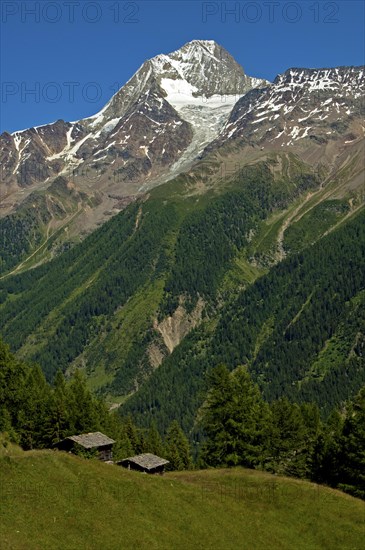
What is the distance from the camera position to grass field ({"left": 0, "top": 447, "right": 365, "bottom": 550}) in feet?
212

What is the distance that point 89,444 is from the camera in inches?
3511

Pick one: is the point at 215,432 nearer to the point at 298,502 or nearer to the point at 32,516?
the point at 298,502

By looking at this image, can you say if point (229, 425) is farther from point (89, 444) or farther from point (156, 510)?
point (156, 510)

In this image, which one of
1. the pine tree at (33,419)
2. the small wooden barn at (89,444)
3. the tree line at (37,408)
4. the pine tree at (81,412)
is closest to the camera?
the small wooden barn at (89,444)

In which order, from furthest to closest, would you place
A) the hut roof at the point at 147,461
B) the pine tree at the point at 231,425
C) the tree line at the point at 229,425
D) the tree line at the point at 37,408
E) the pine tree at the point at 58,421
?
the pine tree at the point at 58,421, the tree line at the point at 37,408, the pine tree at the point at 231,425, the tree line at the point at 229,425, the hut roof at the point at 147,461

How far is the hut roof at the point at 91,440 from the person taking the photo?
88.8m

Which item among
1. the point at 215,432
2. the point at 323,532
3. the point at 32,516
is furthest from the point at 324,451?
the point at 32,516

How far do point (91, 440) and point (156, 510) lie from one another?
2181 cm

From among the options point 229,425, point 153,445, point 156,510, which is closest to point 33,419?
point 229,425

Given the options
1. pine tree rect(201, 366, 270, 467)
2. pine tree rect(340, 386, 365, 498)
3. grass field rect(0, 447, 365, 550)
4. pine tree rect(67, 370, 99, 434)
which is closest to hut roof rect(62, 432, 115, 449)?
pine tree rect(67, 370, 99, 434)

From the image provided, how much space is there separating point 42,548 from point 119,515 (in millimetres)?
10065

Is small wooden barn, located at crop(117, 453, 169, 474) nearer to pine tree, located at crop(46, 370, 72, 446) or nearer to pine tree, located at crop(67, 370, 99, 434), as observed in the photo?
pine tree, located at crop(67, 370, 99, 434)

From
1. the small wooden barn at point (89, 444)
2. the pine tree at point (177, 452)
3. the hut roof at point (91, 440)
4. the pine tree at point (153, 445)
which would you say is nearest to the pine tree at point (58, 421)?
the hut roof at point (91, 440)

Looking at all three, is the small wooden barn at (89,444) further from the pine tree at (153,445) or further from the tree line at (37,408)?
the pine tree at (153,445)
